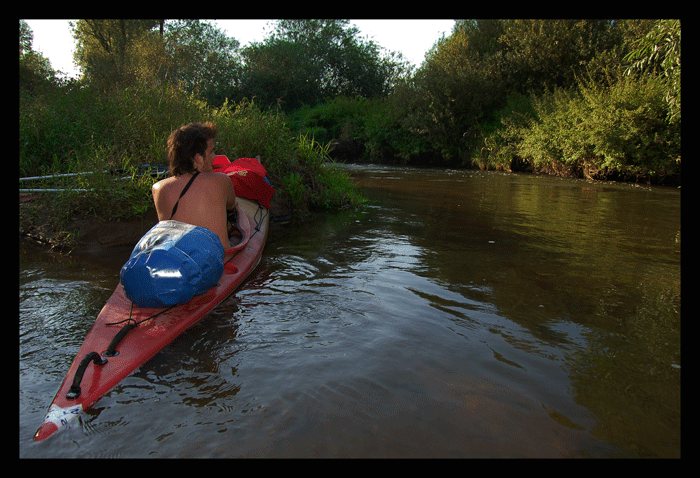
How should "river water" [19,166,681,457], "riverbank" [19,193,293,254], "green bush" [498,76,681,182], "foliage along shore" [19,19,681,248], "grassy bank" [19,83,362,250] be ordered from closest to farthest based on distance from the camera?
"river water" [19,166,681,457]
"riverbank" [19,193,293,254]
"grassy bank" [19,83,362,250]
"foliage along shore" [19,19,681,248]
"green bush" [498,76,681,182]

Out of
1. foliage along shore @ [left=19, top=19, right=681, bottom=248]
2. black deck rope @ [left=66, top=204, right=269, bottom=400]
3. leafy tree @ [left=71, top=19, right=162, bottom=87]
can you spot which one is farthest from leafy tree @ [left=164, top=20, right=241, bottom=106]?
black deck rope @ [left=66, top=204, right=269, bottom=400]

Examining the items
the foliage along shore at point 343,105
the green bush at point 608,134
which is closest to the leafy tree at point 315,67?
the foliage along shore at point 343,105

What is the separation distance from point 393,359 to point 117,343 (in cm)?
165

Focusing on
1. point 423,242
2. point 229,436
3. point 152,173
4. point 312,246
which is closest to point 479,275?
point 423,242

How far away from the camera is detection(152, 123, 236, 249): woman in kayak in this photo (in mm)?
3502

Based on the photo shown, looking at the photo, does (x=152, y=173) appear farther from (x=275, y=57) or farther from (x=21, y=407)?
(x=275, y=57)

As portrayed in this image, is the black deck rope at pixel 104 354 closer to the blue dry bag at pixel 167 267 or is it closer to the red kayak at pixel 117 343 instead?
the red kayak at pixel 117 343

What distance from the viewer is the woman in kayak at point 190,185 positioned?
350 cm

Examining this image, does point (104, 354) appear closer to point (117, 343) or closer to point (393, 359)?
point (117, 343)

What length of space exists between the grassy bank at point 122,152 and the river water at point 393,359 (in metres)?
0.69

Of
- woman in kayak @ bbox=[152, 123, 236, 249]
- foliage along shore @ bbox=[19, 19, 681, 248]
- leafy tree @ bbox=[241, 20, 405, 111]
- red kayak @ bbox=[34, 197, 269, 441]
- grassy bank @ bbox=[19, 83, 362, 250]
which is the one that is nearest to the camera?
red kayak @ bbox=[34, 197, 269, 441]

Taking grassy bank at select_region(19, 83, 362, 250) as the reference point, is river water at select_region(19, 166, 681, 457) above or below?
below

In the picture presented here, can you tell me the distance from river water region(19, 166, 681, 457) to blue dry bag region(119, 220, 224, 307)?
1.10ft

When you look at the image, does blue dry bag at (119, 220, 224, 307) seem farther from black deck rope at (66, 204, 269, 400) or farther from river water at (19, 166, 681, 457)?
river water at (19, 166, 681, 457)
